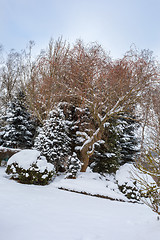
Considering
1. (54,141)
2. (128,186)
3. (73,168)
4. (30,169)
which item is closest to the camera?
(30,169)

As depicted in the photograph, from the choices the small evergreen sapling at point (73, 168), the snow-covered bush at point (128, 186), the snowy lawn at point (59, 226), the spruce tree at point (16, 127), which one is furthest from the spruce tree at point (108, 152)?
the snowy lawn at point (59, 226)

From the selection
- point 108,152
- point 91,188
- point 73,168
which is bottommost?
point 91,188

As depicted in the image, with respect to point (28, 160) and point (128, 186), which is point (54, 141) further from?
point (128, 186)

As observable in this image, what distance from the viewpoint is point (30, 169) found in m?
6.71

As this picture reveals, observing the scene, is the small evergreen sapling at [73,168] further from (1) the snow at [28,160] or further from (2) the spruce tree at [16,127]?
(2) the spruce tree at [16,127]

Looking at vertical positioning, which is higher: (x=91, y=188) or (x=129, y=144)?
(x=129, y=144)

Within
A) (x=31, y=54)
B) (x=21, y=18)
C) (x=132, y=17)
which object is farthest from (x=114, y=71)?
(x=31, y=54)

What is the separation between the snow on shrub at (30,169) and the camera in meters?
6.65

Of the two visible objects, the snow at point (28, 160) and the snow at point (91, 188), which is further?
the snow at point (28, 160)

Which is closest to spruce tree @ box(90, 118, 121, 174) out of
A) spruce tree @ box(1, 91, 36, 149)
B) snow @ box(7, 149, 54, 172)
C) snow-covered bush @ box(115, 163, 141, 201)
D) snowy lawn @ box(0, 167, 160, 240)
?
snow-covered bush @ box(115, 163, 141, 201)

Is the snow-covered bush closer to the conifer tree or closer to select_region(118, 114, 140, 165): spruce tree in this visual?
the conifer tree

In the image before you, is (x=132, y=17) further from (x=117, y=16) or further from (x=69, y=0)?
(x=69, y=0)

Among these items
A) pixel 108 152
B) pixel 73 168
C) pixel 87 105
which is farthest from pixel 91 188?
pixel 87 105

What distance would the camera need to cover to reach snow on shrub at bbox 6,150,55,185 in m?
6.65
